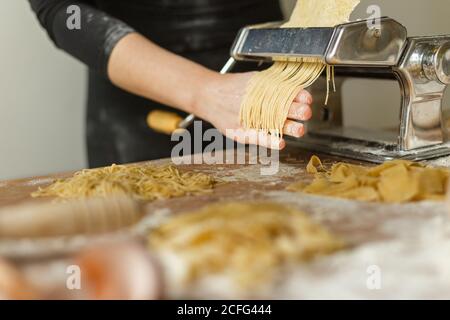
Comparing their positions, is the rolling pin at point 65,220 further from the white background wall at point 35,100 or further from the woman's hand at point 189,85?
the white background wall at point 35,100

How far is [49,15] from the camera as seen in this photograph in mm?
1630

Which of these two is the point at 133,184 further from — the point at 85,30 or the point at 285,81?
the point at 85,30

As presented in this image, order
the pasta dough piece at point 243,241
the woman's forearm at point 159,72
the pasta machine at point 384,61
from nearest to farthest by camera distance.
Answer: the pasta dough piece at point 243,241, the pasta machine at point 384,61, the woman's forearm at point 159,72

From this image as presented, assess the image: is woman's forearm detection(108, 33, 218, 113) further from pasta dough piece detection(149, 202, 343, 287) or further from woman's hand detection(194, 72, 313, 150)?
pasta dough piece detection(149, 202, 343, 287)

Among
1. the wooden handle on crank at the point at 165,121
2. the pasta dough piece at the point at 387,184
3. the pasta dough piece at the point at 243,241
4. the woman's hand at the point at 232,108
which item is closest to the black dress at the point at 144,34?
the wooden handle on crank at the point at 165,121

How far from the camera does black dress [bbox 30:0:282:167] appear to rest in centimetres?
162

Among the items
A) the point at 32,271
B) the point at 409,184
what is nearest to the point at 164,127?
the point at 409,184

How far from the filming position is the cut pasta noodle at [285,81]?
1195 mm

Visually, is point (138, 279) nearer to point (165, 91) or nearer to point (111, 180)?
point (111, 180)

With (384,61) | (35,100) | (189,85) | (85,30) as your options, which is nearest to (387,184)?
(384,61)

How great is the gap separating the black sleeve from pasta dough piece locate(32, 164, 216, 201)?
0.42 metres

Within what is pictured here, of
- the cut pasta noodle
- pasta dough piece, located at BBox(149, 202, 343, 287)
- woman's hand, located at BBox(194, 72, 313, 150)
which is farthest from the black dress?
pasta dough piece, located at BBox(149, 202, 343, 287)

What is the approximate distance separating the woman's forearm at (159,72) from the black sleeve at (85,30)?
28 mm
